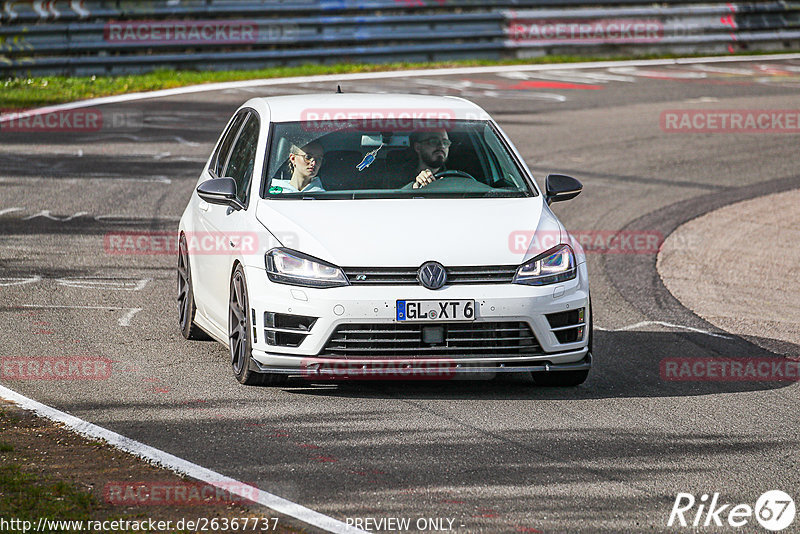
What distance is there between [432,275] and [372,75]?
1951 centimetres

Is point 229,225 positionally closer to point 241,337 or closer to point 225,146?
point 241,337

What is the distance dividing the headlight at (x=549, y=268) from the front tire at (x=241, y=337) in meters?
1.59

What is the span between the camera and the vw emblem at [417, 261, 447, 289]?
24.2 feet

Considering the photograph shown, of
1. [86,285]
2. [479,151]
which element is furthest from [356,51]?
[479,151]

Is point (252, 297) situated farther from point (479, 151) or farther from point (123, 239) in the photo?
point (123, 239)

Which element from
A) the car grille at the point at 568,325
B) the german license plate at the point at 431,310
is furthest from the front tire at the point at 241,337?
the car grille at the point at 568,325

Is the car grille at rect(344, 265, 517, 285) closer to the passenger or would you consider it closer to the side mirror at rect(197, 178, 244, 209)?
the passenger

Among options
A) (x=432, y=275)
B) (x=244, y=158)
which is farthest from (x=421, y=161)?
(x=432, y=275)

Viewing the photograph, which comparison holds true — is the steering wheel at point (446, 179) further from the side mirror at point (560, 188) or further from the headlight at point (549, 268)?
the headlight at point (549, 268)

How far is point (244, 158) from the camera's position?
→ 886 cm

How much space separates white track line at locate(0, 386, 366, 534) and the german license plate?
1629mm

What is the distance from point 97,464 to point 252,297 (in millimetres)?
1696

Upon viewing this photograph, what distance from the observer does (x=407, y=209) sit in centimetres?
800

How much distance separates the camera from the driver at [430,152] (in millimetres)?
8578
